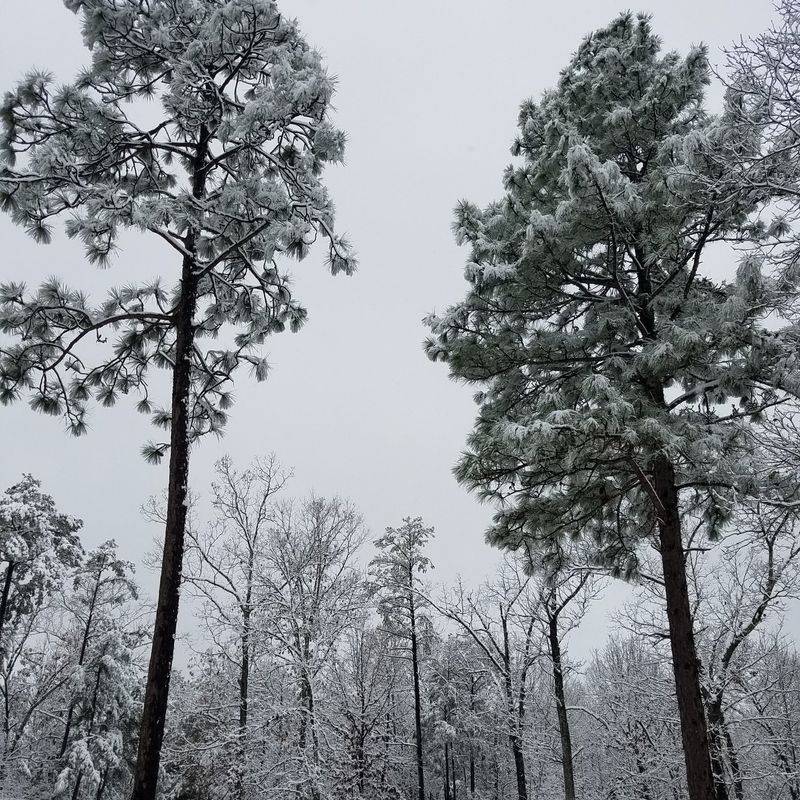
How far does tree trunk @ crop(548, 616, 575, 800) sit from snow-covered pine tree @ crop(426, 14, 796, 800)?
8.54 metres

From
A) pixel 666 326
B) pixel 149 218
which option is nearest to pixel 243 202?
pixel 149 218

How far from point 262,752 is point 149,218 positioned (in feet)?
47.3

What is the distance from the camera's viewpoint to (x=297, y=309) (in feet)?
27.1

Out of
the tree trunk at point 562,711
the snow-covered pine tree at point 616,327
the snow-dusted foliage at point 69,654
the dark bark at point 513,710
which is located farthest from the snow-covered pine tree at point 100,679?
the snow-covered pine tree at point 616,327

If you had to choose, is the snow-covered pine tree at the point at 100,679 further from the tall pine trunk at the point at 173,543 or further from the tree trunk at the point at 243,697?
the tall pine trunk at the point at 173,543

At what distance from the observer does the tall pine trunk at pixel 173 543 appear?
548cm

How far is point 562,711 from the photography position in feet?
48.3

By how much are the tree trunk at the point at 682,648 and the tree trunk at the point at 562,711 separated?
9400 mm

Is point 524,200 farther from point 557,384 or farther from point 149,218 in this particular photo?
point 149,218

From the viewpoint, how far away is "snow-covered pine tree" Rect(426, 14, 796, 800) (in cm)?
589

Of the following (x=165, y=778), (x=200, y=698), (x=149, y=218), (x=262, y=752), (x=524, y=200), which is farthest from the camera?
(x=165, y=778)

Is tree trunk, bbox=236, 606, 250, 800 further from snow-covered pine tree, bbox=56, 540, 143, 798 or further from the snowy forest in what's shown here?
the snowy forest

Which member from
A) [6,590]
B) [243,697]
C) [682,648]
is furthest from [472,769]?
[682,648]

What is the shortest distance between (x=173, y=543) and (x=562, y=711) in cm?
1257
